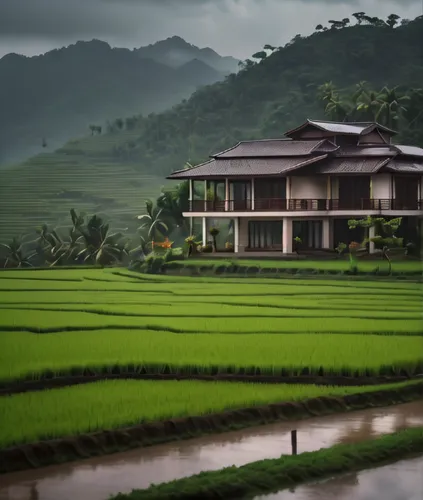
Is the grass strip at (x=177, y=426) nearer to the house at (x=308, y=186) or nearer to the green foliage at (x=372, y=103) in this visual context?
the green foliage at (x=372, y=103)

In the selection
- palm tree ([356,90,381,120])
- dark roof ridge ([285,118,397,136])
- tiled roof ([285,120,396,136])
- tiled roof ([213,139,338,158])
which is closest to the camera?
palm tree ([356,90,381,120])

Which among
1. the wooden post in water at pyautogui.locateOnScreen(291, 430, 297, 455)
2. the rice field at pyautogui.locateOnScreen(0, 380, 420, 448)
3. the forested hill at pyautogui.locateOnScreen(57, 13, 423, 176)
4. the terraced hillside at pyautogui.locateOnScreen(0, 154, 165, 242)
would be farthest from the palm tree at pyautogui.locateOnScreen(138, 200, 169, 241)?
the wooden post in water at pyautogui.locateOnScreen(291, 430, 297, 455)

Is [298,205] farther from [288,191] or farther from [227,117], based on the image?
[227,117]

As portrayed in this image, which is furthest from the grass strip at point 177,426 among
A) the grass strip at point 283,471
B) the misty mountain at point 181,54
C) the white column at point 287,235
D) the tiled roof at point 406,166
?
the tiled roof at point 406,166

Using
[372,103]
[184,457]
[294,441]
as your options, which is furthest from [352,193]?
[184,457]

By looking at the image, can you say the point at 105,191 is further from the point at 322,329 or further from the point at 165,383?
the point at 165,383

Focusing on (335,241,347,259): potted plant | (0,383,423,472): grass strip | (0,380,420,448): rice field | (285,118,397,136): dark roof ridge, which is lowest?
(0,383,423,472): grass strip

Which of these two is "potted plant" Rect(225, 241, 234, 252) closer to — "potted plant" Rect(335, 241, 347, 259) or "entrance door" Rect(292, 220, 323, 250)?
"entrance door" Rect(292, 220, 323, 250)
